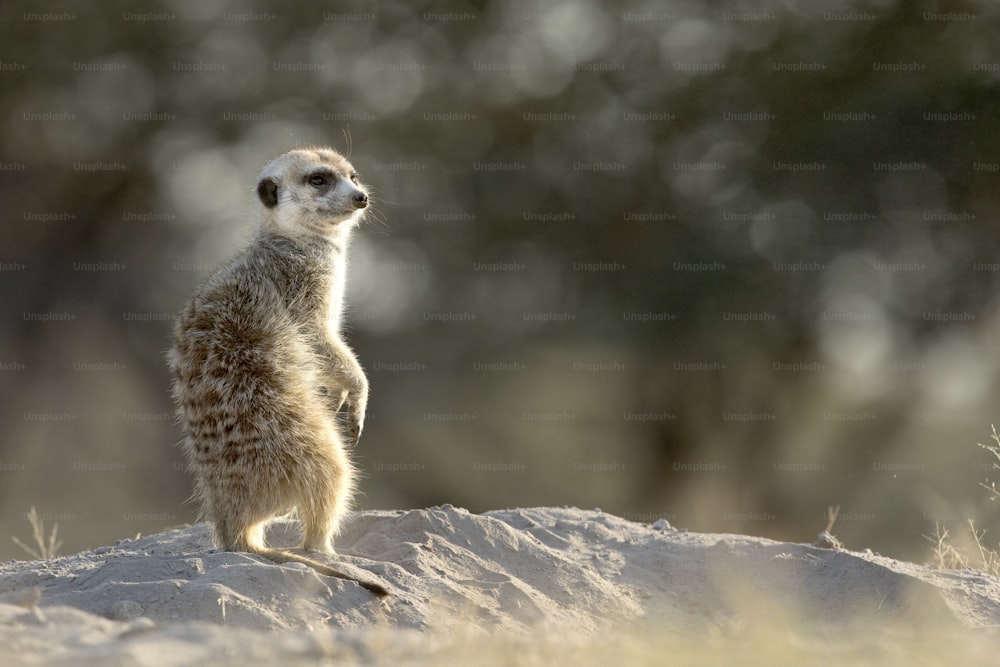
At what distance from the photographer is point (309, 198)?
5.78 metres

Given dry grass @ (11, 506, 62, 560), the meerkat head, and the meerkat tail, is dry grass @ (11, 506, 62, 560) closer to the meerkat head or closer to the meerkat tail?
the meerkat tail

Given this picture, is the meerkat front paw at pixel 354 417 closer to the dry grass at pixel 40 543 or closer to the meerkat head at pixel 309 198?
the meerkat head at pixel 309 198

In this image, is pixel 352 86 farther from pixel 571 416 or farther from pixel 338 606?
pixel 338 606

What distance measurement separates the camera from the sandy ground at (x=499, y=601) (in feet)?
10.7

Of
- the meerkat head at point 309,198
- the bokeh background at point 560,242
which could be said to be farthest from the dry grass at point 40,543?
the bokeh background at point 560,242

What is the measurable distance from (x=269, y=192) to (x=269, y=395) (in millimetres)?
1417

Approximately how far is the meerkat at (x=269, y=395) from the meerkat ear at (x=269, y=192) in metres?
0.29

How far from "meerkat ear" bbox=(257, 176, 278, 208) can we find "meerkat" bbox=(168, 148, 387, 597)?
295mm

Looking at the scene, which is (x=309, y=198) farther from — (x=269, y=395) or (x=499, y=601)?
(x=499, y=601)

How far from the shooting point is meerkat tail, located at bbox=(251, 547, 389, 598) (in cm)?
441

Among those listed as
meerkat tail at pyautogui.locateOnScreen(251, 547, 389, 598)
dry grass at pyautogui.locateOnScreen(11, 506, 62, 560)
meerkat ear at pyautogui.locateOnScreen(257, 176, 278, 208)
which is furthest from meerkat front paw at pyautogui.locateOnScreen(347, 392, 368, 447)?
dry grass at pyautogui.locateOnScreen(11, 506, 62, 560)

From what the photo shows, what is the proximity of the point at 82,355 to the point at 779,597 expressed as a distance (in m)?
9.08

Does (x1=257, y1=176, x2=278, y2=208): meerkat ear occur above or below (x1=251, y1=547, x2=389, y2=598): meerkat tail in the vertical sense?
above

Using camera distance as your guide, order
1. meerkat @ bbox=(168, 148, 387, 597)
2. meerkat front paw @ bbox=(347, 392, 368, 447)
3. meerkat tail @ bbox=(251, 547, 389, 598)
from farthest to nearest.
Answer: meerkat front paw @ bbox=(347, 392, 368, 447) < meerkat @ bbox=(168, 148, 387, 597) < meerkat tail @ bbox=(251, 547, 389, 598)
